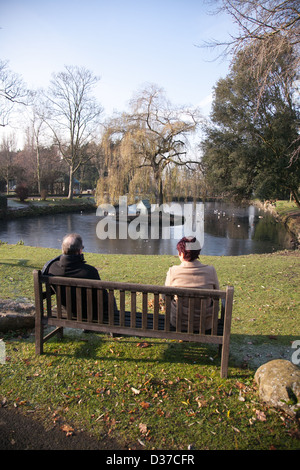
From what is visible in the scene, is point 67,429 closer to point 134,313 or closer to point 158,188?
point 134,313

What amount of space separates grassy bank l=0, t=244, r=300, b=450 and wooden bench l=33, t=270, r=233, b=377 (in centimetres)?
29

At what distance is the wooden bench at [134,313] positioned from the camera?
313cm

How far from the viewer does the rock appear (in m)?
2.68

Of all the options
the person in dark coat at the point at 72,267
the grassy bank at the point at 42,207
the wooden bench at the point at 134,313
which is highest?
the person in dark coat at the point at 72,267

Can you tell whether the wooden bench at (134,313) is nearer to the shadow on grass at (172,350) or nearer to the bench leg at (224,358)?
the bench leg at (224,358)

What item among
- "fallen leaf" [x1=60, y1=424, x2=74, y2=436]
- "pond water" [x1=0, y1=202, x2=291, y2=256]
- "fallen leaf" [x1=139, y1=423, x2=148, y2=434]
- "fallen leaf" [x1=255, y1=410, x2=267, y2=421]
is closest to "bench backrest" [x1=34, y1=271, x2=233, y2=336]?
"fallen leaf" [x1=255, y1=410, x2=267, y2=421]

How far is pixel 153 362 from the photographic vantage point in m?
3.57

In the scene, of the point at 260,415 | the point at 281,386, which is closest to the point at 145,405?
the point at 260,415

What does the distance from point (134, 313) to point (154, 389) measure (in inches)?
28.2

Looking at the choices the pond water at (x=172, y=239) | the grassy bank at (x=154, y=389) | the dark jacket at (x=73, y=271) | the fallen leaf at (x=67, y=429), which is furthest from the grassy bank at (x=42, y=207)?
the fallen leaf at (x=67, y=429)

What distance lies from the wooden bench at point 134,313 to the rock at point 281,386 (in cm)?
42

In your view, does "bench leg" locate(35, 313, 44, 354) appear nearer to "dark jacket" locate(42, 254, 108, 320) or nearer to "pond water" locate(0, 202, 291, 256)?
"dark jacket" locate(42, 254, 108, 320)

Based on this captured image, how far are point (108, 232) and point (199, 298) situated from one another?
65.7 ft

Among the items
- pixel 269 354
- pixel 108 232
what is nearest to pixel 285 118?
pixel 108 232
